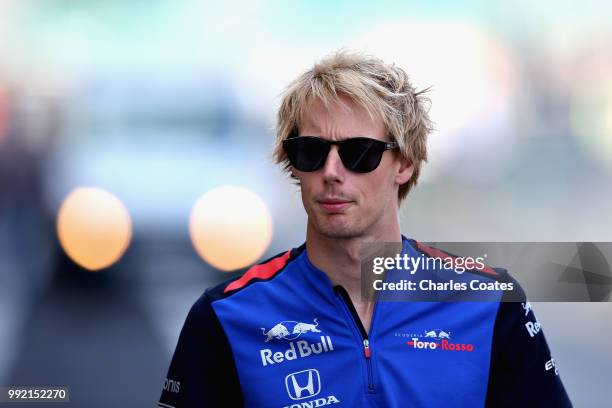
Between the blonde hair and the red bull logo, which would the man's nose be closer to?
the blonde hair

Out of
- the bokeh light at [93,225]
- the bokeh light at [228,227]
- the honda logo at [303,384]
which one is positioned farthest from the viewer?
the bokeh light at [93,225]

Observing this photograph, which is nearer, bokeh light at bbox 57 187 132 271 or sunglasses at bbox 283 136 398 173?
sunglasses at bbox 283 136 398 173

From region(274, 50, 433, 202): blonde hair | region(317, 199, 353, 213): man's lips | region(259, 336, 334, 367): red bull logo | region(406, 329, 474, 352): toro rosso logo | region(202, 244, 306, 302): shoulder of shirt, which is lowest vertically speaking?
region(259, 336, 334, 367): red bull logo

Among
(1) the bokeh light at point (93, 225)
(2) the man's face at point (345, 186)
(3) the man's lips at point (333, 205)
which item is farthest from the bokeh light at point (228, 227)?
(3) the man's lips at point (333, 205)

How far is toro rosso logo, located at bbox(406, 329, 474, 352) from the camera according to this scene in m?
2.21

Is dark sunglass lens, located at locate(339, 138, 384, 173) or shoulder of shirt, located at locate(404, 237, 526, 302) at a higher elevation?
dark sunglass lens, located at locate(339, 138, 384, 173)

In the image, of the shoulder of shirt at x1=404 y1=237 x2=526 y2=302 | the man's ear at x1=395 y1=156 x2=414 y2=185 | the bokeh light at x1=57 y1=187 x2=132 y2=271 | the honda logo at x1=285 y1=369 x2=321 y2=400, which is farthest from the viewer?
the bokeh light at x1=57 y1=187 x2=132 y2=271

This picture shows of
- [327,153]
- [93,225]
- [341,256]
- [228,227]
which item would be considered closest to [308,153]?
[327,153]

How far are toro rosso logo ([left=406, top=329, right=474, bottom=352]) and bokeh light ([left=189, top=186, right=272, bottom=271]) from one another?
1.89m

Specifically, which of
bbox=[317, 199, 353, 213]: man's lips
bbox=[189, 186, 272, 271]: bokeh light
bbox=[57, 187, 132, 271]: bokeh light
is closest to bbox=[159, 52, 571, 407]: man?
bbox=[317, 199, 353, 213]: man's lips

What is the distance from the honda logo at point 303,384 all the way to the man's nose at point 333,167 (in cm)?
56

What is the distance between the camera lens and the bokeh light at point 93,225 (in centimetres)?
416

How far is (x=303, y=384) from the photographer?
2154mm

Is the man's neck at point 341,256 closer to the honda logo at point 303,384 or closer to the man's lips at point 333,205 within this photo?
the man's lips at point 333,205
